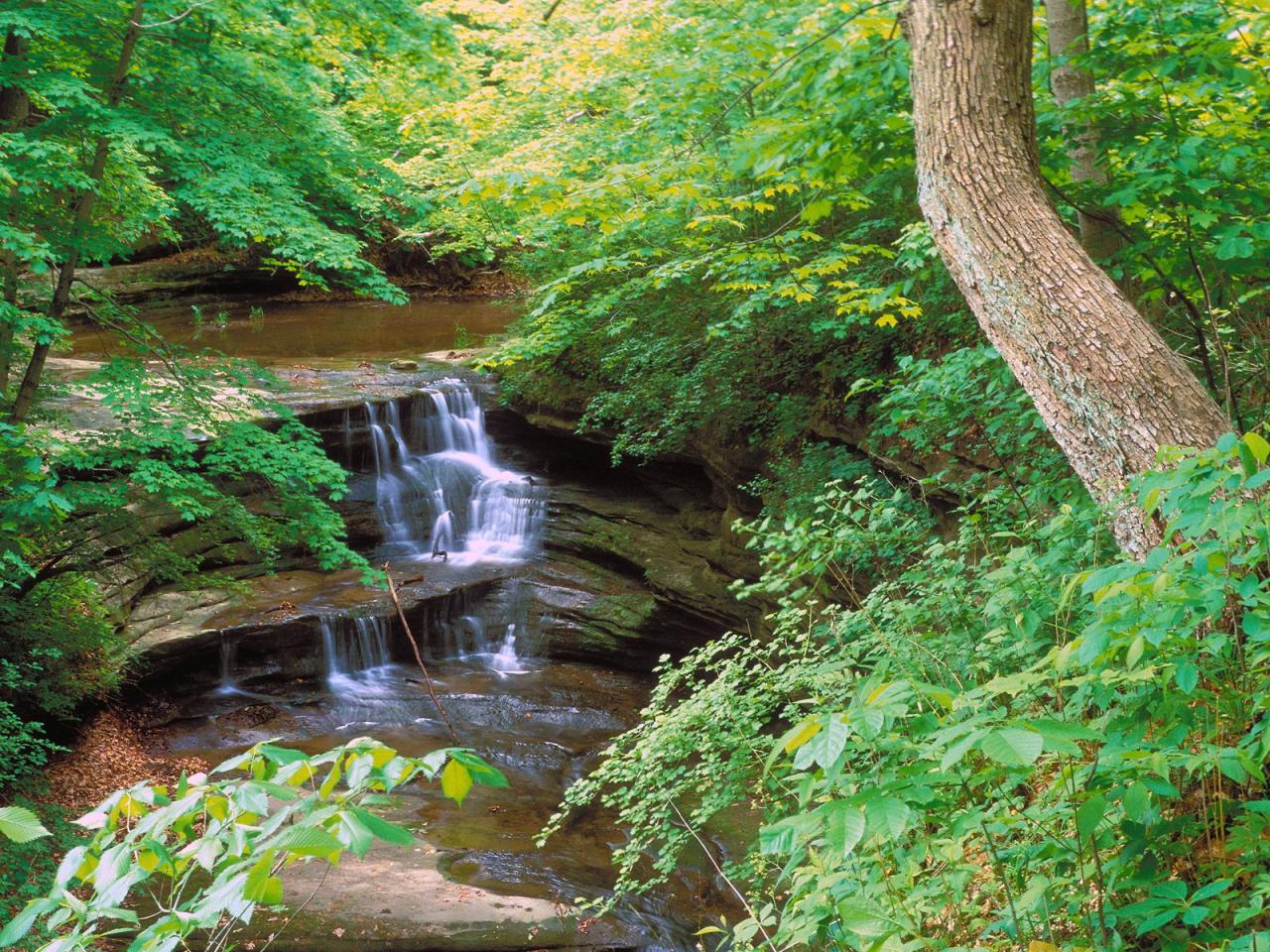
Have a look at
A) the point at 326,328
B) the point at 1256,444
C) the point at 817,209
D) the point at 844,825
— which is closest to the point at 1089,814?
the point at 844,825

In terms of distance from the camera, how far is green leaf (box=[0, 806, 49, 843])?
1.25 meters

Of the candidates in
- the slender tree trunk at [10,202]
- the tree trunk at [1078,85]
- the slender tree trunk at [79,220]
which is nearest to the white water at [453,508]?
the slender tree trunk at [79,220]

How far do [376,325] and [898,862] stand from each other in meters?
17.3

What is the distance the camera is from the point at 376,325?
18.2 metres

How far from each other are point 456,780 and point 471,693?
914 centimetres

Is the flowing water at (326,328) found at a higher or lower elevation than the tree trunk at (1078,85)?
lower

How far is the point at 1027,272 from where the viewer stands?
3.27 meters

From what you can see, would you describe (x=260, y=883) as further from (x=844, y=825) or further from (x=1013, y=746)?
(x=1013, y=746)

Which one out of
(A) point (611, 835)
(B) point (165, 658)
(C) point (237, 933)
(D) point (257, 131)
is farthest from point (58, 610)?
(A) point (611, 835)

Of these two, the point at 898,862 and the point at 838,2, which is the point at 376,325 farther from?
the point at 898,862

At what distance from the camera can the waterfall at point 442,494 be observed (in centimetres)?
1230

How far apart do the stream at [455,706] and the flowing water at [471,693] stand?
0.02 m

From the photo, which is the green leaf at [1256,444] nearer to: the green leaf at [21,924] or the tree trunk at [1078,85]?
the green leaf at [21,924]

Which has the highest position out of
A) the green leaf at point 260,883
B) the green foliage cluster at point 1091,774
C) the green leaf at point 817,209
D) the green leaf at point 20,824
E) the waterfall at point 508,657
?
the green leaf at point 817,209
